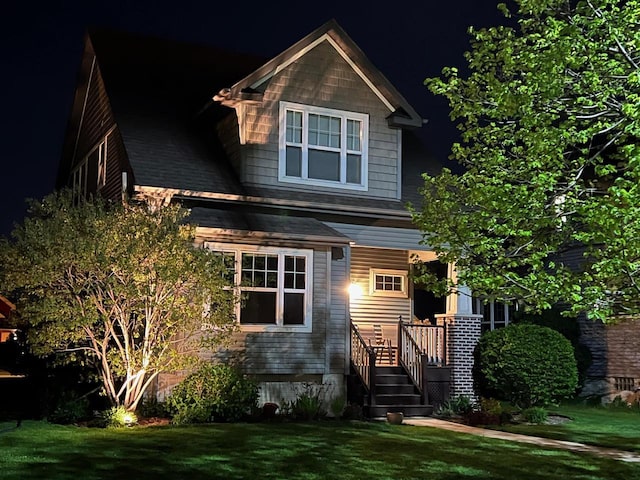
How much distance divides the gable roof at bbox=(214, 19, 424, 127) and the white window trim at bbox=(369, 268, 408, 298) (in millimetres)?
4531

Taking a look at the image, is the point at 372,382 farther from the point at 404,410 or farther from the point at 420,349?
the point at 420,349

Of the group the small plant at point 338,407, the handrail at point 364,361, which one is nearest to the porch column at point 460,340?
the handrail at point 364,361

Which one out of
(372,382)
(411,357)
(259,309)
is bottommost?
(372,382)

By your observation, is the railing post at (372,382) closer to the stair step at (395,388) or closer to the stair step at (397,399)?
the stair step at (397,399)

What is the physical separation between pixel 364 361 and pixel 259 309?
258 centimetres

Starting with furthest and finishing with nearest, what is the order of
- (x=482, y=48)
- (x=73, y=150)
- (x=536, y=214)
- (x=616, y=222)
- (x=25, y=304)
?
(x=73, y=150), (x=25, y=304), (x=482, y=48), (x=536, y=214), (x=616, y=222)

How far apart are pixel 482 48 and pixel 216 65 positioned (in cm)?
1102

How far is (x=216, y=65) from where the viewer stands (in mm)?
22281

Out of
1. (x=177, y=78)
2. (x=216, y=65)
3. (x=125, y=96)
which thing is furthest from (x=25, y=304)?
(x=216, y=65)

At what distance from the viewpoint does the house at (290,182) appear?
17234 mm

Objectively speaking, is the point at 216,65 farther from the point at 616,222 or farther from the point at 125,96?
the point at 616,222

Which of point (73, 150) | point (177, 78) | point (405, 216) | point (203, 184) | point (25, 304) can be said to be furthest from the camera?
point (73, 150)

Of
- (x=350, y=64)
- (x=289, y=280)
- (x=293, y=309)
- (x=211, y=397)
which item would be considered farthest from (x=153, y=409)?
(x=350, y=64)

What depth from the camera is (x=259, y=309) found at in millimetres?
17406
